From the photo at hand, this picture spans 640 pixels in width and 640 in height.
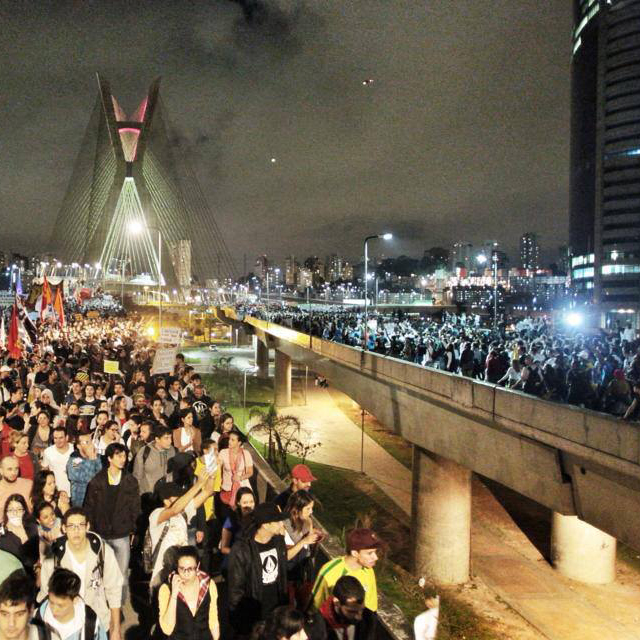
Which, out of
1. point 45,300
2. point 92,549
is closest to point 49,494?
point 92,549

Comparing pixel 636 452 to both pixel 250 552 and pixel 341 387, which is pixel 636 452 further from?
pixel 341 387

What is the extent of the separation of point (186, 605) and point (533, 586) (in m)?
12.4

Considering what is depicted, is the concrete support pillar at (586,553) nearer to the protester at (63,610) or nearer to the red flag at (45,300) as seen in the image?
the protester at (63,610)

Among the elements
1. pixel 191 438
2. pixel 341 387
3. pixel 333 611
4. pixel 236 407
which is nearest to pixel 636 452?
pixel 333 611

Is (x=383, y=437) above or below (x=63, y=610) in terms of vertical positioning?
below

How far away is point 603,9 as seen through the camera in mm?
117062

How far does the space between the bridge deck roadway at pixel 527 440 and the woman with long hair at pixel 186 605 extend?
18.2ft

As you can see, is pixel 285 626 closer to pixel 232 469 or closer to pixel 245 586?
pixel 245 586

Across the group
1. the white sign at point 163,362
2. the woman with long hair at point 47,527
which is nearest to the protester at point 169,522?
the woman with long hair at point 47,527

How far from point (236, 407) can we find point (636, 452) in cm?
2789

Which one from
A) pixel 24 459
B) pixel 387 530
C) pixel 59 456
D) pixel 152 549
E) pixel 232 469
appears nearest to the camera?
pixel 152 549

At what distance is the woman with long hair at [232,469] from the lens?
7.71m

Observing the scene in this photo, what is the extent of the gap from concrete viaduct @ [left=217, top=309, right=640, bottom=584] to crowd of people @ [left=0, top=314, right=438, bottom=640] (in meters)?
4.08

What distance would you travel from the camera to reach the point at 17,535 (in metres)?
5.86
